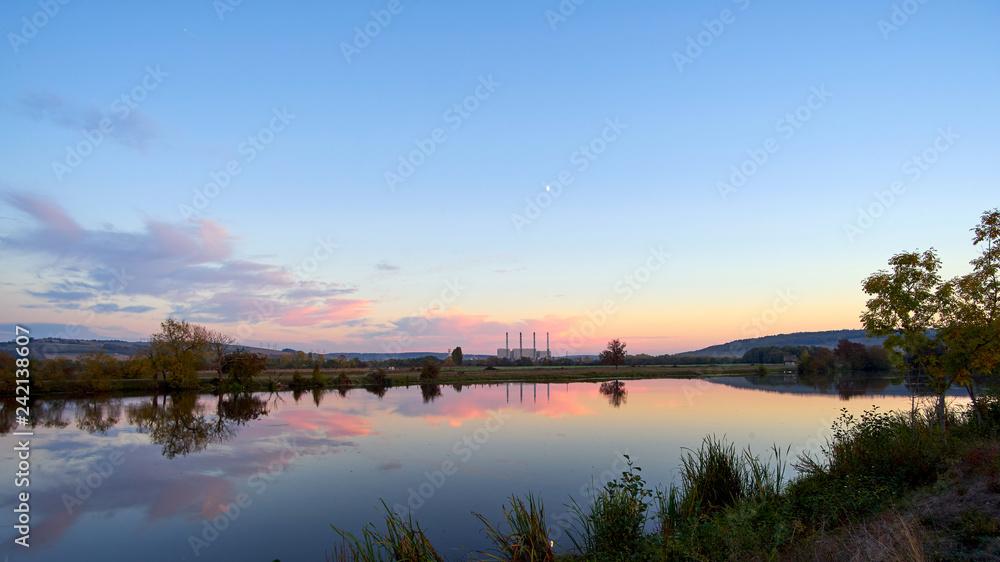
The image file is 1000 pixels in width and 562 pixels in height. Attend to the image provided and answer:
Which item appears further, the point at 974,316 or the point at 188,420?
the point at 188,420

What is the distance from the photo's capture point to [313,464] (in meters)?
17.0

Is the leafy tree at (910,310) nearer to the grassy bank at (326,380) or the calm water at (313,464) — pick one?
the calm water at (313,464)

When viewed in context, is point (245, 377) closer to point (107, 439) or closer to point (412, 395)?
point (412, 395)

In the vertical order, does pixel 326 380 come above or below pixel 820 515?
below

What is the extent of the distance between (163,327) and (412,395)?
22898 millimetres

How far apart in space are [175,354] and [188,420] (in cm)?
2031

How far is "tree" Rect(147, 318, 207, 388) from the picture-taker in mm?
44031

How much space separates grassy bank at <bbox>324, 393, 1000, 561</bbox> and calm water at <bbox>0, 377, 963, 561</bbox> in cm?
209

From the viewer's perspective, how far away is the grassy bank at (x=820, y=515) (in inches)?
247

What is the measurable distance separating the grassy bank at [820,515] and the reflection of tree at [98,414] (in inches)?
924

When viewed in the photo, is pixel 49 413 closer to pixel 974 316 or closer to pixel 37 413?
pixel 37 413

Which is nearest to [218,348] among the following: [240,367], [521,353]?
[240,367]

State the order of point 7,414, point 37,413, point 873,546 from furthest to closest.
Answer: point 37,413 → point 7,414 → point 873,546

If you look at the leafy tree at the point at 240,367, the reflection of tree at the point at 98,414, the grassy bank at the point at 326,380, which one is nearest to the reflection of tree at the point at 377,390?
the grassy bank at the point at 326,380
